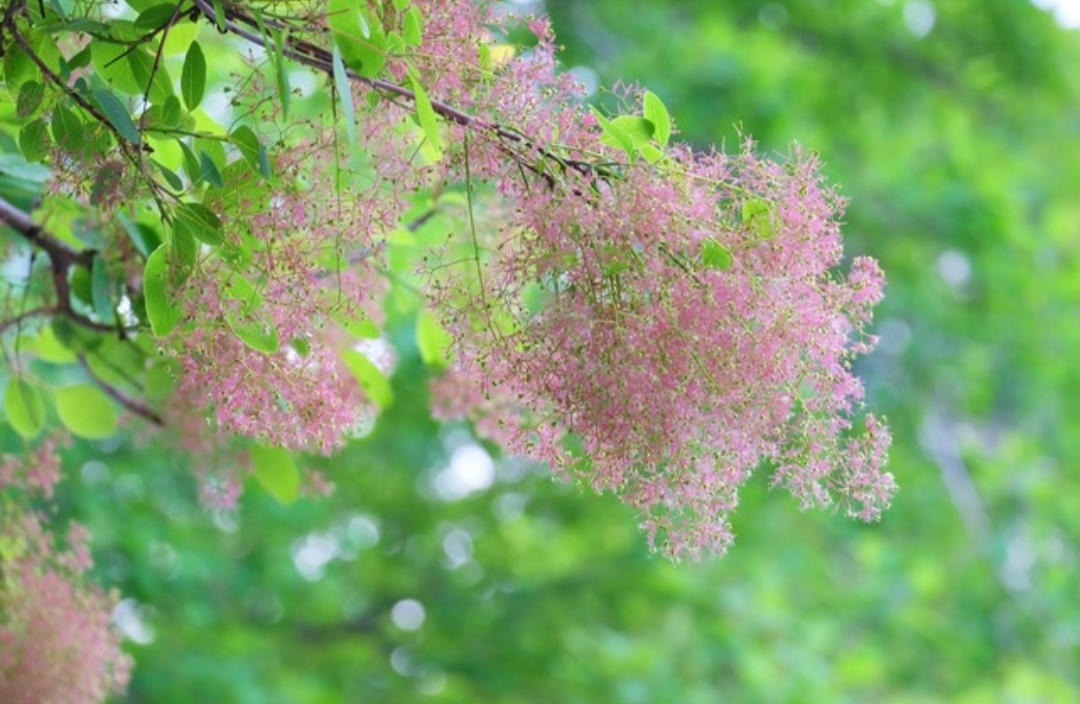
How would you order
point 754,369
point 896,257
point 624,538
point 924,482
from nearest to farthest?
point 754,369 < point 896,257 < point 624,538 < point 924,482

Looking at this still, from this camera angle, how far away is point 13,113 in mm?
1245

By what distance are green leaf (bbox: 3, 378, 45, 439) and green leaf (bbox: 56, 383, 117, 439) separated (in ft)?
0.16

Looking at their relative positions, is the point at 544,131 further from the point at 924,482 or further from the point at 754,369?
the point at 924,482

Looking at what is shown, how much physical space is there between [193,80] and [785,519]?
179 inches

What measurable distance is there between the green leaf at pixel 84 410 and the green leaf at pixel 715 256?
93cm

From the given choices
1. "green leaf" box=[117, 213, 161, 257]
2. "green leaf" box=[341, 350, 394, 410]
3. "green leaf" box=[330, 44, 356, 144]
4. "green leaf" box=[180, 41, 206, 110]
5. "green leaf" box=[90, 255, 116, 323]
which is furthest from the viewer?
"green leaf" box=[341, 350, 394, 410]

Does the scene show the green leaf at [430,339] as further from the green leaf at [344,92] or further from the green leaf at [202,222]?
the green leaf at [344,92]

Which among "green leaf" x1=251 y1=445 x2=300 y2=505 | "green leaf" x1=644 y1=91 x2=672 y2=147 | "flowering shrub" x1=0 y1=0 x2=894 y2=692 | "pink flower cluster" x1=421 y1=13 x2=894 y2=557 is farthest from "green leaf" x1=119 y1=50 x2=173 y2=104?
"green leaf" x1=251 y1=445 x2=300 y2=505

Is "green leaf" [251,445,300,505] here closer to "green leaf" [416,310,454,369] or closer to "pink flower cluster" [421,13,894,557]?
"green leaf" [416,310,454,369]

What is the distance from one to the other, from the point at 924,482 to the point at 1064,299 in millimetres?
967

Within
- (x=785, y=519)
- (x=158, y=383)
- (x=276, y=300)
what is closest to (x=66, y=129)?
(x=276, y=300)

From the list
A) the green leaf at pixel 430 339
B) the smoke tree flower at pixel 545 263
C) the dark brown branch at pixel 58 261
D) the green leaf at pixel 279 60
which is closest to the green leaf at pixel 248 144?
the smoke tree flower at pixel 545 263

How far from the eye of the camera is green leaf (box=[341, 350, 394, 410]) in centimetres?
163

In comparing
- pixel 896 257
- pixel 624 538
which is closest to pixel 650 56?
pixel 896 257
